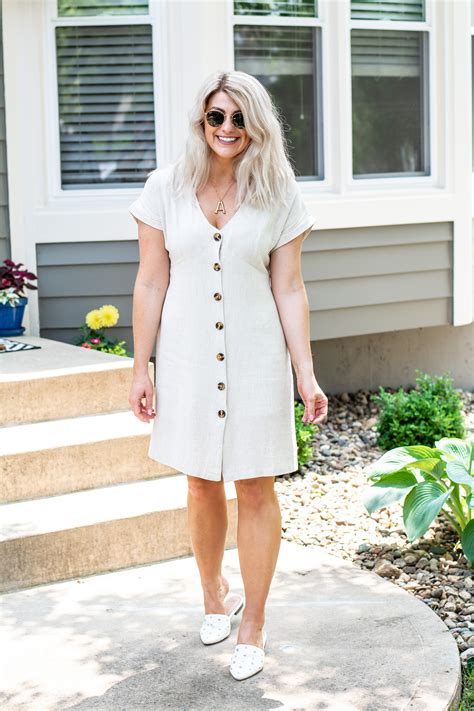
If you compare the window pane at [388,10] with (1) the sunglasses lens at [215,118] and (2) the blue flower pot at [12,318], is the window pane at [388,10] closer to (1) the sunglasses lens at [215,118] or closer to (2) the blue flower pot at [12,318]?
(2) the blue flower pot at [12,318]

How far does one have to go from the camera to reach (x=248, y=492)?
3.04m

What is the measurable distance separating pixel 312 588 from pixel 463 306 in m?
3.39

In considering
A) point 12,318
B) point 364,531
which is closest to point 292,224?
point 364,531

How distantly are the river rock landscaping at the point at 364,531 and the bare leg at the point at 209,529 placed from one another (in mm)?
810

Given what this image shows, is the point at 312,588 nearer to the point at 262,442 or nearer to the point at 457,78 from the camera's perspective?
the point at 262,442

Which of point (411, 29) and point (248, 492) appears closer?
point (248, 492)

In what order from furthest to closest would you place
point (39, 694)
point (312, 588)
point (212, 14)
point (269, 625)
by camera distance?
point (212, 14)
point (312, 588)
point (269, 625)
point (39, 694)

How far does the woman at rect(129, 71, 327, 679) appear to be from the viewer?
296 cm

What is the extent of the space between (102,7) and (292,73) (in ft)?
3.76

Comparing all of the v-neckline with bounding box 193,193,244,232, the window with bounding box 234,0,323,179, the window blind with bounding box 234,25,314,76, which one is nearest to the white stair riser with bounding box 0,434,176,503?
the v-neckline with bounding box 193,193,244,232

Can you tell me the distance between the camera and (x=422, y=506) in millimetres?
3803

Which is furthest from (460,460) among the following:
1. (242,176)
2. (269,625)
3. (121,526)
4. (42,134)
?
(42,134)

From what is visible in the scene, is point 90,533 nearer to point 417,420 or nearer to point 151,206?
point 151,206

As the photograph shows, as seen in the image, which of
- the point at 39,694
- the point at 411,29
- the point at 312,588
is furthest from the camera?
the point at 411,29
